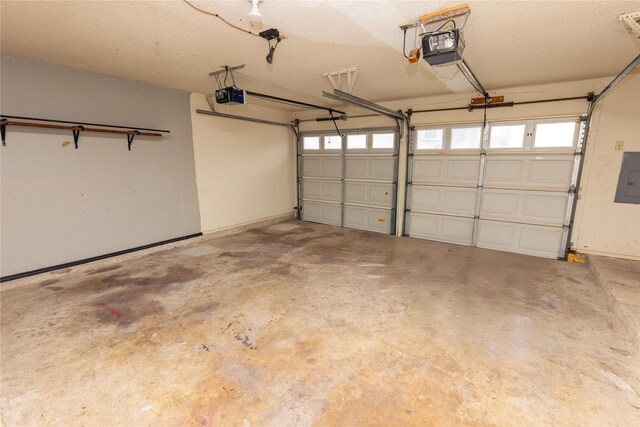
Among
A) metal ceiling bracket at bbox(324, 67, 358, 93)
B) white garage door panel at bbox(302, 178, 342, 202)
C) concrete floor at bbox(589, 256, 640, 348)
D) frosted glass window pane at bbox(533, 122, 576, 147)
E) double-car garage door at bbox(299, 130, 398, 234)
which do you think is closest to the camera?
concrete floor at bbox(589, 256, 640, 348)

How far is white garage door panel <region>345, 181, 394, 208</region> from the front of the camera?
236 inches

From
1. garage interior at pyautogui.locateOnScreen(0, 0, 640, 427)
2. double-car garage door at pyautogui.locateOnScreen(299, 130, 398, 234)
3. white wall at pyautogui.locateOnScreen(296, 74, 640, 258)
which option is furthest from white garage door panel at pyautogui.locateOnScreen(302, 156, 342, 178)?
white wall at pyautogui.locateOnScreen(296, 74, 640, 258)

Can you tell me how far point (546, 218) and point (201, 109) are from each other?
233 inches

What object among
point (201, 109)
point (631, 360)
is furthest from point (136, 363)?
point (201, 109)

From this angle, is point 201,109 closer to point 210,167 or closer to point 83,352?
point 210,167

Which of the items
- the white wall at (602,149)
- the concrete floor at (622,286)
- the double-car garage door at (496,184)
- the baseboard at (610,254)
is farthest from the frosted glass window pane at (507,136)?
the concrete floor at (622,286)

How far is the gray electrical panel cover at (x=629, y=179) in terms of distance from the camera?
3.96m

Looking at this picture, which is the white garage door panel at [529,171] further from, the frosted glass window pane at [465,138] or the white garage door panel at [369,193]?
the white garage door panel at [369,193]

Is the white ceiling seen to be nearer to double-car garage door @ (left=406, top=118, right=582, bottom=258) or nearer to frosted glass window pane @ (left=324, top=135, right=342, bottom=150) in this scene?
double-car garage door @ (left=406, top=118, right=582, bottom=258)

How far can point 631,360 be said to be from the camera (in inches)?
85.7

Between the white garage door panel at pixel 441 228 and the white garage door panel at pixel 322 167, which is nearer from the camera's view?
the white garage door panel at pixel 441 228

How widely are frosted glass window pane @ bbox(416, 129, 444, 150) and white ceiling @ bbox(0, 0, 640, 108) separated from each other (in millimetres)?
→ 1201

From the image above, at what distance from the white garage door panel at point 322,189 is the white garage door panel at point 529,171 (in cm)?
297

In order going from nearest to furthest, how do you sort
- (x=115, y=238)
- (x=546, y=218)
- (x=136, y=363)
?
1. (x=136, y=363)
2. (x=115, y=238)
3. (x=546, y=218)
